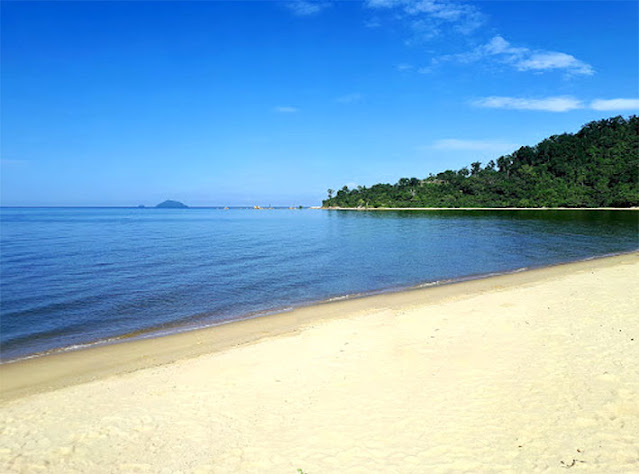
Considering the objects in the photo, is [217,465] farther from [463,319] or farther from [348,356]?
[463,319]

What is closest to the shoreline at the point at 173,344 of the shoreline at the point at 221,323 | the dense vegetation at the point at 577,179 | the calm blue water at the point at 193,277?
the shoreline at the point at 221,323

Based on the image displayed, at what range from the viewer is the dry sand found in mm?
5832

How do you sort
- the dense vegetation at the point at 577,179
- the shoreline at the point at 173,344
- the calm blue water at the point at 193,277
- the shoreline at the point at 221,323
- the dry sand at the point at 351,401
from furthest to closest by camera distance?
the dense vegetation at the point at 577,179 → the calm blue water at the point at 193,277 → the shoreline at the point at 221,323 → the shoreline at the point at 173,344 → the dry sand at the point at 351,401

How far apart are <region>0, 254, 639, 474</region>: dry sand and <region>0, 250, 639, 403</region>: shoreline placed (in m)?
0.09

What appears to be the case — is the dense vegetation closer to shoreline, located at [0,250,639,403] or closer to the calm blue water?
the calm blue water

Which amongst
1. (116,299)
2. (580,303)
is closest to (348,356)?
(580,303)

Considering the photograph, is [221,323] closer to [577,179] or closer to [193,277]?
[193,277]

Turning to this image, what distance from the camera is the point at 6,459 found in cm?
616

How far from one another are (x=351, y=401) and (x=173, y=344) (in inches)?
283

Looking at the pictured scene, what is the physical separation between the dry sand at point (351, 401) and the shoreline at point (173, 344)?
0.09 meters

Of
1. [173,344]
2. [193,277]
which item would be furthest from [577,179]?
[173,344]

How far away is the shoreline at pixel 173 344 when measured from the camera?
393 inches

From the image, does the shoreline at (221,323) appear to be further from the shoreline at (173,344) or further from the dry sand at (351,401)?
the dry sand at (351,401)

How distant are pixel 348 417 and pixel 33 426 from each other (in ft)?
19.4
